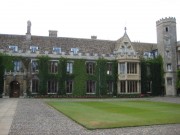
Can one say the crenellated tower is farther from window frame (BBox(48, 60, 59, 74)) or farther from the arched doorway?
the arched doorway

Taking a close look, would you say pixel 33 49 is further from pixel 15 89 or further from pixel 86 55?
pixel 86 55

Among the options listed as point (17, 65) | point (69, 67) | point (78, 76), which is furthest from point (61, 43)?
point (17, 65)

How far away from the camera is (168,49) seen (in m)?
43.3

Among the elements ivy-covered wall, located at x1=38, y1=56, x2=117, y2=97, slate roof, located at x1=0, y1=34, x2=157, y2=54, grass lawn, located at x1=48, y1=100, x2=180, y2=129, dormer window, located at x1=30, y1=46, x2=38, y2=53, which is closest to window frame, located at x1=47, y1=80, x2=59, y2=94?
ivy-covered wall, located at x1=38, y1=56, x2=117, y2=97

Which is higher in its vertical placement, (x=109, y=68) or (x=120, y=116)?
(x=109, y=68)

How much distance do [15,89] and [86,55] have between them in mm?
11950

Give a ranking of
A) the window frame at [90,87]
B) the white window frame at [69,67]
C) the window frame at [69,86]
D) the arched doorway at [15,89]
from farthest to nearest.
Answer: the window frame at [90,87], the white window frame at [69,67], the window frame at [69,86], the arched doorway at [15,89]

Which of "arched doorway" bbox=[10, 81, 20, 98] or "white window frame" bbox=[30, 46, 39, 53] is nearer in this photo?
"arched doorway" bbox=[10, 81, 20, 98]

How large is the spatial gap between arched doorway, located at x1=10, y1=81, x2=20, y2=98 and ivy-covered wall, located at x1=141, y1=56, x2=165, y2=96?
19713 millimetres

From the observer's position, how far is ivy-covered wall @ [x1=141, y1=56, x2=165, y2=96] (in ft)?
139

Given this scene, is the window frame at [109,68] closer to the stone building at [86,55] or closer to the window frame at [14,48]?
the stone building at [86,55]

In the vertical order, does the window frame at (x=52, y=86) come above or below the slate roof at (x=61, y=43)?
below

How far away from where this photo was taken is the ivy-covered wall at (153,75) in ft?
139

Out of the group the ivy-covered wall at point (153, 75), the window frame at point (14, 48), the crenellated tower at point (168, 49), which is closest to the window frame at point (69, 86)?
the window frame at point (14, 48)
